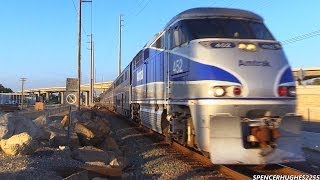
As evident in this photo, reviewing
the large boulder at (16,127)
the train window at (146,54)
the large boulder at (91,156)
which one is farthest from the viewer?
the train window at (146,54)

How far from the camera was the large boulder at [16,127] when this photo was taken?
13.8 meters

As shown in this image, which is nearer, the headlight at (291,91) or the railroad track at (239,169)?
the headlight at (291,91)

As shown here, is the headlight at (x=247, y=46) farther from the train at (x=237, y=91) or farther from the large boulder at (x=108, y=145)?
the large boulder at (x=108, y=145)

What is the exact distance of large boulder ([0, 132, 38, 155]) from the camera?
39.5 feet

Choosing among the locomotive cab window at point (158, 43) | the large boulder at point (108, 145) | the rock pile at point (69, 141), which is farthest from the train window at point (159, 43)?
the large boulder at point (108, 145)

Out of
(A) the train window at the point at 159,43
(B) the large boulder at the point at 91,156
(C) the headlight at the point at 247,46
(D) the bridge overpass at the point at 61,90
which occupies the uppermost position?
(D) the bridge overpass at the point at 61,90

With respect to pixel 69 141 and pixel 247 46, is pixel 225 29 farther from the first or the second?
pixel 69 141

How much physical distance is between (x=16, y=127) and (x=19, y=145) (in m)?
2.49

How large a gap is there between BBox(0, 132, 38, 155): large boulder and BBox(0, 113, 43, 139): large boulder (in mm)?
1352

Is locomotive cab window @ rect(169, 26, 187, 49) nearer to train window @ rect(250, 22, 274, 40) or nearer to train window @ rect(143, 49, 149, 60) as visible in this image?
train window @ rect(250, 22, 274, 40)

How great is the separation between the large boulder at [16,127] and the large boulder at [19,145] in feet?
4.44

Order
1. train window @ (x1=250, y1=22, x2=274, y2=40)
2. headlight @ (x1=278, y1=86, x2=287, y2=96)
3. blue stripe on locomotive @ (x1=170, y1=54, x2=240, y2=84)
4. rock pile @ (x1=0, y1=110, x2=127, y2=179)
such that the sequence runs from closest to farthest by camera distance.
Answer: blue stripe on locomotive @ (x1=170, y1=54, x2=240, y2=84) → headlight @ (x1=278, y1=86, x2=287, y2=96) → train window @ (x1=250, y1=22, x2=274, y2=40) → rock pile @ (x1=0, y1=110, x2=127, y2=179)

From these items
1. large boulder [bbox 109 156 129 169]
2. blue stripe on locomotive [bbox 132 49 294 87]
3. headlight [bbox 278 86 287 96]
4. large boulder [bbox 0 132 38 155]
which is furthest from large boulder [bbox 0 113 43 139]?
headlight [bbox 278 86 287 96]

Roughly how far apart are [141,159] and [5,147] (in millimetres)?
4210
